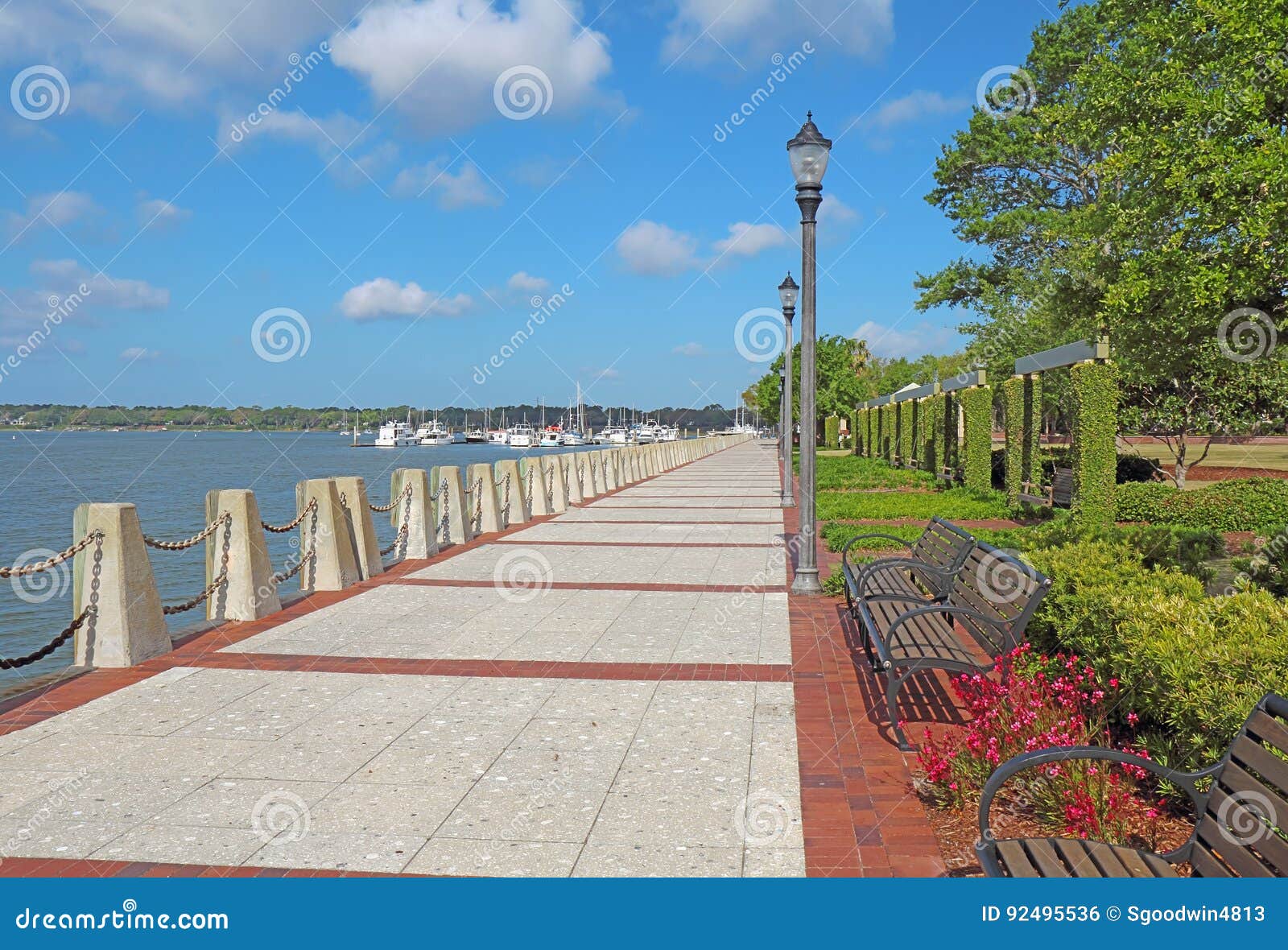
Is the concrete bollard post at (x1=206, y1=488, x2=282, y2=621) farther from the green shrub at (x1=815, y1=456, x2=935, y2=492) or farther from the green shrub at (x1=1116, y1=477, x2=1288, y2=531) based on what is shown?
the green shrub at (x1=815, y1=456, x2=935, y2=492)

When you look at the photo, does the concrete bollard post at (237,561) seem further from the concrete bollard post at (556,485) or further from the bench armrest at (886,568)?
the concrete bollard post at (556,485)

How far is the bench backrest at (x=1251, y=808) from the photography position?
2842 mm

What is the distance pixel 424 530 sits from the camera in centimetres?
1347

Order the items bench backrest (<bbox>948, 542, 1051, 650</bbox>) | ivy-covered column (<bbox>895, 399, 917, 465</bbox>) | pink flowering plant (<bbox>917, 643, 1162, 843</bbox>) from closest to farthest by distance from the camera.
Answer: pink flowering plant (<bbox>917, 643, 1162, 843</bbox>) → bench backrest (<bbox>948, 542, 1051, 650</bbox>) → ivy-covered column (<bbox>895, 399, 917, 465</bbox>)

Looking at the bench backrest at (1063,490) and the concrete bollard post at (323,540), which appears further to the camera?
the bench backrest at (1063,490)

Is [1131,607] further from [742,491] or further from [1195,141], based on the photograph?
[742,491]

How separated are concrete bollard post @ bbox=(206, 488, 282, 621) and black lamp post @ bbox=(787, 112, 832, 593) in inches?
200

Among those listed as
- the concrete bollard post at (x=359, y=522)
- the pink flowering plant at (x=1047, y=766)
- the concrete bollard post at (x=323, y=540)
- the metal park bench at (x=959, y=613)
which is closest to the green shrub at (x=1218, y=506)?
the metal park bench at (x=959, y=613)

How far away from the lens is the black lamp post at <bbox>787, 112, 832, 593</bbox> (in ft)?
32.8

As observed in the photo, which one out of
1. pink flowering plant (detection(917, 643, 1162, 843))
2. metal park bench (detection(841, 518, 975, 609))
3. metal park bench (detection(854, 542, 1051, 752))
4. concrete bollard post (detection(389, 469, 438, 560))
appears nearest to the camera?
pink flowering plant (detection(917, 643, 1162, 843))

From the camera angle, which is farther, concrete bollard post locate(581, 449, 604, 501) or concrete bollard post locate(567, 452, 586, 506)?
concrete bollard post locate(581, 449, 604, 501)

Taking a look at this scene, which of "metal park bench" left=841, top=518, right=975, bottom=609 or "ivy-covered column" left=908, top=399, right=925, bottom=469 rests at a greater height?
"ivy-covered column" left=908, top=399, right=925, bottom=469

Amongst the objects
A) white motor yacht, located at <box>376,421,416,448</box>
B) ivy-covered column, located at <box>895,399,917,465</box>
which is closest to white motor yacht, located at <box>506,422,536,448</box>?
white motor yacht, located at <box>376,421,416,448</box>

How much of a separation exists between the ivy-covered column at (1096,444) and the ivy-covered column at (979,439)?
18.2 feet
